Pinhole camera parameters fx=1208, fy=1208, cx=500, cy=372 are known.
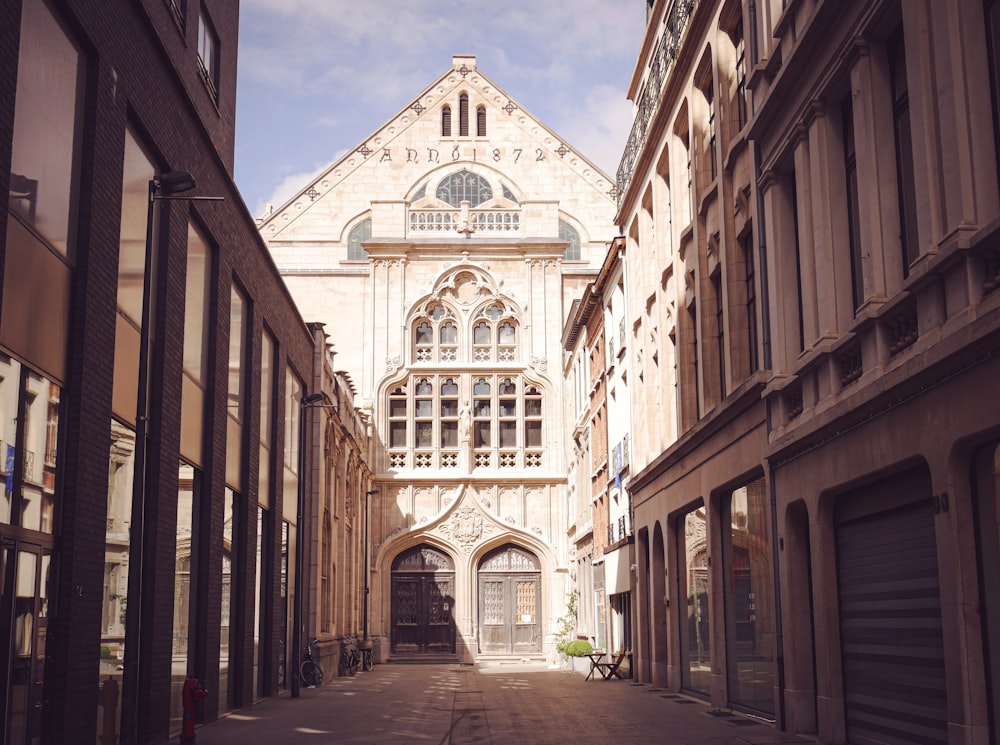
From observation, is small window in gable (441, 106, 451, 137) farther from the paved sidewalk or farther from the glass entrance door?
the glass entrance door

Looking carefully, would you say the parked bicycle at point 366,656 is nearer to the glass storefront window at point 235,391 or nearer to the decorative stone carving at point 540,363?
the decorative stone carving at point 540,363

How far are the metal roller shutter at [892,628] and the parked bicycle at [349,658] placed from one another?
2368 cm

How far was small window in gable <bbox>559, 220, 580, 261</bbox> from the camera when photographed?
1927 inches

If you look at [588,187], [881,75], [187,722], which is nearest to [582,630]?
[588,187]

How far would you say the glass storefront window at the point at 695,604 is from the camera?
22219mm

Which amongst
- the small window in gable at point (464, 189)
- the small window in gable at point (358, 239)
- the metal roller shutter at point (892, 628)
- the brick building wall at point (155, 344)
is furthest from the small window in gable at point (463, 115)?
the metal roller shutter at point (892, 628)

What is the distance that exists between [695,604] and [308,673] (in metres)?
10.5

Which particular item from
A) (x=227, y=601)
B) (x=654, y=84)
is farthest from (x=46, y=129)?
(x=654, y=84)

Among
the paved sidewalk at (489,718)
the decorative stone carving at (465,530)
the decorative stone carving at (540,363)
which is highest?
the decorative stone carving at (540,363)

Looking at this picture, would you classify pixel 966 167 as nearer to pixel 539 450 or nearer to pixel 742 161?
pixel 742 161

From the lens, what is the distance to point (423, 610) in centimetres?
4600

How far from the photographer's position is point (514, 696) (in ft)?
84.0

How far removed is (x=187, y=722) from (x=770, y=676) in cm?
823

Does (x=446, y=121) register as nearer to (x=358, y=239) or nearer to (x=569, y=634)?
(x=358, y=239)
